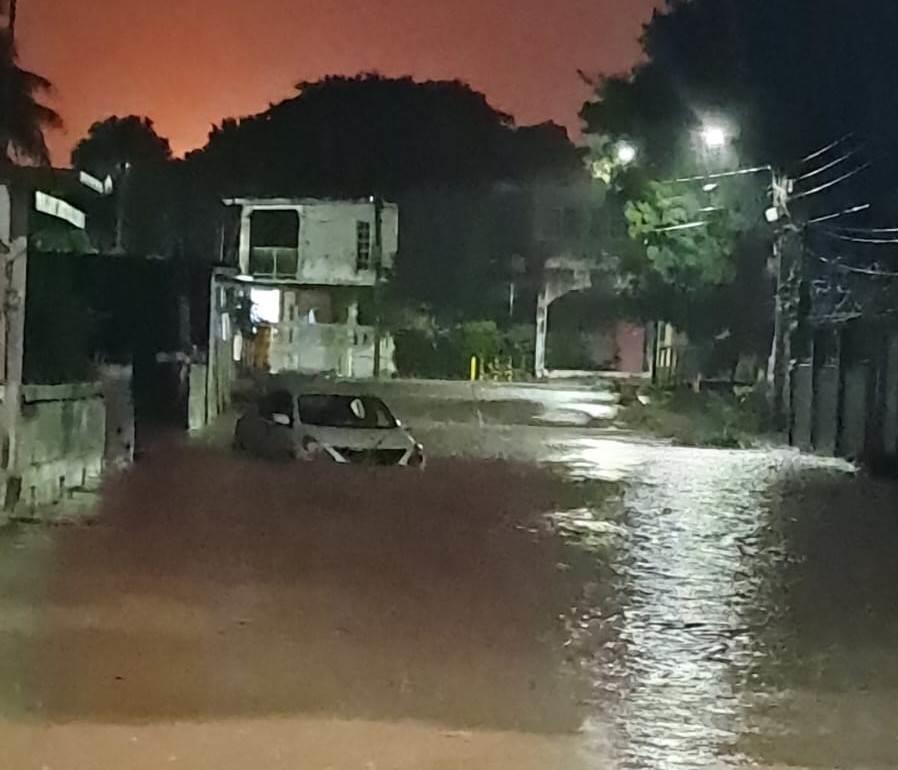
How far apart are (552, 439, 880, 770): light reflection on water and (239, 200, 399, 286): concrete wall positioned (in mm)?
22607

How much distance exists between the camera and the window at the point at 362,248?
43375mm

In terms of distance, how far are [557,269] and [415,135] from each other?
6806 millimetres

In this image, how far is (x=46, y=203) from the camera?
15477 millimetres

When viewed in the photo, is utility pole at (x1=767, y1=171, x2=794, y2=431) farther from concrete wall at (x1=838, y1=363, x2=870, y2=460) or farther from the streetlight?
the streetlight

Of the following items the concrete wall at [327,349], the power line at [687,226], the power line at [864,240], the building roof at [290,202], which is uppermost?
the building roof at [290,202]

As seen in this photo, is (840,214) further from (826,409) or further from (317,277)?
(317,277)

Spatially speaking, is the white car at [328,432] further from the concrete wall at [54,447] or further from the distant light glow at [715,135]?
the distant light glow at [715,135]

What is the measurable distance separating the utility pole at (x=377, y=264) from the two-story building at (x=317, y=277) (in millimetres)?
32

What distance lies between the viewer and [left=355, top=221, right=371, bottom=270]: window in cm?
4338

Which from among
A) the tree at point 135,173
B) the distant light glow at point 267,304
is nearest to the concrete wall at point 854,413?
the tree at point 135,173

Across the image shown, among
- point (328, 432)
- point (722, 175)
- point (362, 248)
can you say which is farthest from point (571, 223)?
point (328, 432)

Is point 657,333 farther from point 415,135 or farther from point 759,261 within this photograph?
point 415,135

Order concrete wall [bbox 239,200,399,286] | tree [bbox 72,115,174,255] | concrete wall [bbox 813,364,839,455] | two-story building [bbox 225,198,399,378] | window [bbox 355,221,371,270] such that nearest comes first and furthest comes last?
1. concrete wall [bbox 813,364,839,455]
2. tree [bbox 72,115,174,255]
3. two-story building [bbox 225,198,399,378]
4. concrete wall [bbox 239,200,399,286]
5. window [bbox 355,221,371,270]

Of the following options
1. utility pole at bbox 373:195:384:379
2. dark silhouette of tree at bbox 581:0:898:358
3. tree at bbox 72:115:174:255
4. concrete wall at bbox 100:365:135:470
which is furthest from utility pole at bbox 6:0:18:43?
utility pole at bbox 373:195:384:379
